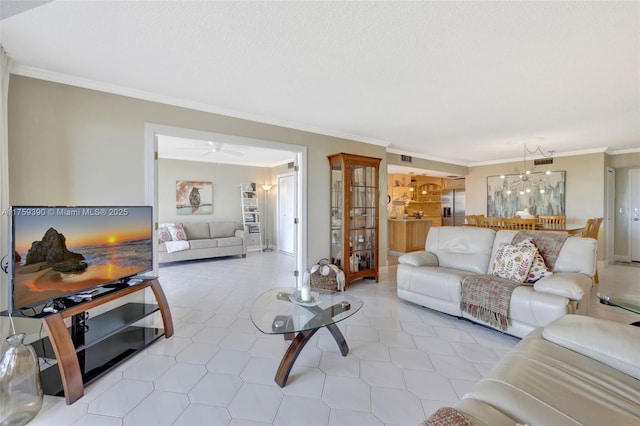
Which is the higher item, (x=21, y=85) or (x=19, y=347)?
(x=21, y=85)

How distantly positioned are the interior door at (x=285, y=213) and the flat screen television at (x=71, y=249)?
176 inches

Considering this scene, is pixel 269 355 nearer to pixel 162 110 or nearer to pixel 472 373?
pixel 472 373

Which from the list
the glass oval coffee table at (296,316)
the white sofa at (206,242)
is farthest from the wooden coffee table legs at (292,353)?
the white sofa at (206,242)

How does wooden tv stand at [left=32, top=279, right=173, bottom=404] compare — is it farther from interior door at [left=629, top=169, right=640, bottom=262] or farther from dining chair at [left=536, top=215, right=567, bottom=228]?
interior door at [left=629, top=169, right=640, bottom=262]

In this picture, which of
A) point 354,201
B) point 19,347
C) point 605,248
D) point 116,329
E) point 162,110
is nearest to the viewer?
point 19,347

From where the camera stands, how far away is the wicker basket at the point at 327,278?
3969 mm

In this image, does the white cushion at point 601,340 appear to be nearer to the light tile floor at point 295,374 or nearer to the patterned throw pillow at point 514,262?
the light tile floor at point 295,374

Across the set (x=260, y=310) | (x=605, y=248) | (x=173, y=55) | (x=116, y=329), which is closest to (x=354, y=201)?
(x=260, y=310)

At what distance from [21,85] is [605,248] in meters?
9.05

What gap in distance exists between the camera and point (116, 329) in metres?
2.16

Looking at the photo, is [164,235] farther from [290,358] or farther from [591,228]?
[591,228]

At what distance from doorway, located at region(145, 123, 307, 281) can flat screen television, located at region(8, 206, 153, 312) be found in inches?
17.4

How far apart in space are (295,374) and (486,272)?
2412 millimetres

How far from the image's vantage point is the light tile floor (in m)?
1.65
